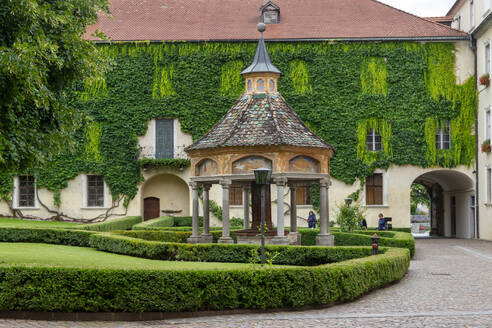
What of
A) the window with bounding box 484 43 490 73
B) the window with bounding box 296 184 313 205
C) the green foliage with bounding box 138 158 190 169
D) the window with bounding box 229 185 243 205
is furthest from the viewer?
the window with bounding box 229 185 243 205

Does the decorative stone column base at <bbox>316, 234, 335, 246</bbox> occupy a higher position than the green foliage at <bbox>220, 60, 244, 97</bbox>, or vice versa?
the green foliage at <bbox>220, 60, 244, 97</bbox>

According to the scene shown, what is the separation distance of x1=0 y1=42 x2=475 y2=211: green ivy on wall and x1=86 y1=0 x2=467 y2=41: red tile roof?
66 centimetres

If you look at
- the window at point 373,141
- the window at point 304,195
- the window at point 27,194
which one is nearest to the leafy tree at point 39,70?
the window at point 304,195

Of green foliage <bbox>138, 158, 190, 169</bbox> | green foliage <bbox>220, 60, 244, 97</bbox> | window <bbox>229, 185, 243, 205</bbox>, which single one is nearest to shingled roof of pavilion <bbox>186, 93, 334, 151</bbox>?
green foliage <bbox>138, 158, 190, 169</bbox>

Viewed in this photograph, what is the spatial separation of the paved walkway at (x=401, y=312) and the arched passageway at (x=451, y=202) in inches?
786

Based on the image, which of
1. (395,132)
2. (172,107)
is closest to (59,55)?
(172,107)

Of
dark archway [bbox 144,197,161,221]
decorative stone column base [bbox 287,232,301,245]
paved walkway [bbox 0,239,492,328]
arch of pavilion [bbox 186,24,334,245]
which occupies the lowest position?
paved walkway [bbox 0,239,492,328]

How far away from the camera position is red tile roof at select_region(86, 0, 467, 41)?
124ft

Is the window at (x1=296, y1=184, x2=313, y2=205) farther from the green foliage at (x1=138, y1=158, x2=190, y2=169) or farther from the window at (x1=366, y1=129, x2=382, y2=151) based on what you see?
the green foliage at (x1=138, y1=158, x2=190, y2=169)

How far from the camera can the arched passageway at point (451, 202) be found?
36969 millimetres

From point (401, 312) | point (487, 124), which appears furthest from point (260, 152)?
point (487, 124)

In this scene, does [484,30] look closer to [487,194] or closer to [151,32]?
[487,194]

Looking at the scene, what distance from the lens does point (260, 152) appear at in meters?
20.3

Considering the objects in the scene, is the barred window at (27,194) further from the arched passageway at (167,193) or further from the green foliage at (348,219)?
the green foliage at (348,219)
